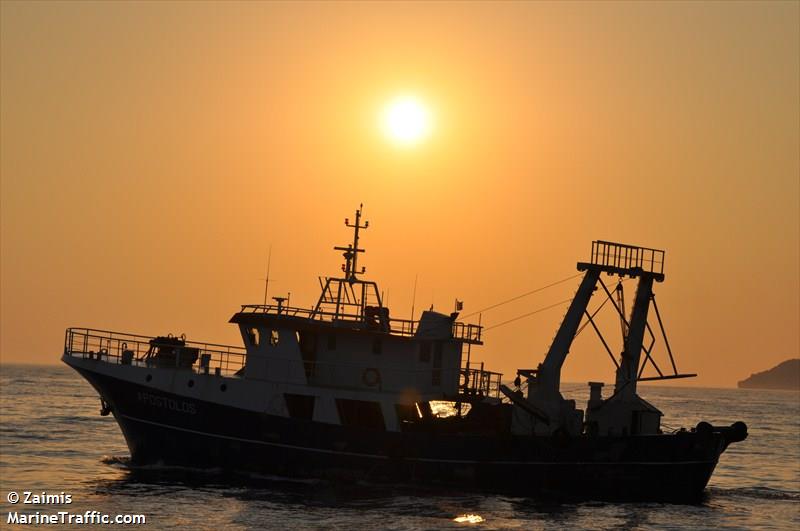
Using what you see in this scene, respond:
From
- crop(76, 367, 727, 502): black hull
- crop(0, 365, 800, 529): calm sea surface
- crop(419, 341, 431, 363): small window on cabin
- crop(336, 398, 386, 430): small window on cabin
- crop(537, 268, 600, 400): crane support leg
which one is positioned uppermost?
crop(537, 268, 600, 400): crane support leg

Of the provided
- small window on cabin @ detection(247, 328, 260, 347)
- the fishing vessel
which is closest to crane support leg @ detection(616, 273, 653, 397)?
the fishing vessel

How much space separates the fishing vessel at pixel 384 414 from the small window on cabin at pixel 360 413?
1.7 inches

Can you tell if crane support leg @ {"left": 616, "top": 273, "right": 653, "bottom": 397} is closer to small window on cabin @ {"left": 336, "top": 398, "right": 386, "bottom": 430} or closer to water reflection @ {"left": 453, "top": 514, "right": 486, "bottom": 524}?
small window on cabin @ {"left": 336, "top": 398, "right": 386, "bottom": 430}

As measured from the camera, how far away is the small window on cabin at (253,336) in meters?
39.1

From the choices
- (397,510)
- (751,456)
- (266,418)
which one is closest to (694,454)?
(397,510)

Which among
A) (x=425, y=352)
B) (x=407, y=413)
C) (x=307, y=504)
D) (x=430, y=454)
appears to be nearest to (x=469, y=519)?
(x=430, y=454)

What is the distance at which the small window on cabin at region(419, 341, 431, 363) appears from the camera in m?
38.8

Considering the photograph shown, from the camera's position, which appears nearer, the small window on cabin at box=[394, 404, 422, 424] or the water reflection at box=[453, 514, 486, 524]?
the water reflection at box=[453, 514, 486, 524]

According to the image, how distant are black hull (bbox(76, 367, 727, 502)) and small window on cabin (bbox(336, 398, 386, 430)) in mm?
457

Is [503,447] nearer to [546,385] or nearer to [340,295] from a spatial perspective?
[546,385]

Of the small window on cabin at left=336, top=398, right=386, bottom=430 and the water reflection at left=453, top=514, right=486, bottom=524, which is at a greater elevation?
the small window on cabin at left=336, top=398, right=386, bottom=430

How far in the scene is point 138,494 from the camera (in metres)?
35.2

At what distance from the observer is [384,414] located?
124ft

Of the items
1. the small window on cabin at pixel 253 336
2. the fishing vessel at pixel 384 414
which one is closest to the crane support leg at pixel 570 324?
the fishing vessel at pixel 384 414
